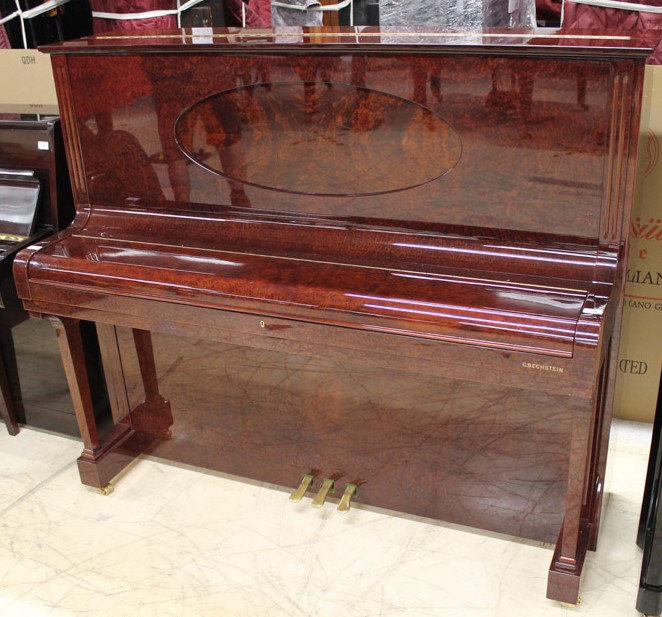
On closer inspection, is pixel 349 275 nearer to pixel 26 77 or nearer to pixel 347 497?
pixel 347 497

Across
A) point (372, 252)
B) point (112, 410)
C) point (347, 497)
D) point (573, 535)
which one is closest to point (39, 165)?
point (112, 410)

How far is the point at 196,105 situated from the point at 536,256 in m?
0.91

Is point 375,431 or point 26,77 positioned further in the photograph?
point 26,77

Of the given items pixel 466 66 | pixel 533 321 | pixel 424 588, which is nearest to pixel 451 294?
pixel 533 321

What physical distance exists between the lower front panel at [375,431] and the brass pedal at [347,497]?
0.04 meters

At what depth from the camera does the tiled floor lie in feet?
6.20

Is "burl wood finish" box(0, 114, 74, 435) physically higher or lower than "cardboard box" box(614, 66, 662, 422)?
higher

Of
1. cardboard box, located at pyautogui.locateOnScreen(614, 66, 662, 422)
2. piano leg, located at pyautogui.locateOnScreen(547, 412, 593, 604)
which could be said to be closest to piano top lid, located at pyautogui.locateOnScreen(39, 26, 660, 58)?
cardboard box, located at pyautogui.locateOnScreen(614, 66, 662, 422)

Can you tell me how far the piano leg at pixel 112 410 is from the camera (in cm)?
219

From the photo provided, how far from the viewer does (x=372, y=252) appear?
183 centimetres

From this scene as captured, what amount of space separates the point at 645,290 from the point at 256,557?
4.66ft

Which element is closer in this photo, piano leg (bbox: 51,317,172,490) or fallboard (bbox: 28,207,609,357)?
fallboard (bbox: 28,207,609,357)

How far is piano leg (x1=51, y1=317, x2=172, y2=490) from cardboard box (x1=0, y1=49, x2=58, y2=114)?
4.41 ft

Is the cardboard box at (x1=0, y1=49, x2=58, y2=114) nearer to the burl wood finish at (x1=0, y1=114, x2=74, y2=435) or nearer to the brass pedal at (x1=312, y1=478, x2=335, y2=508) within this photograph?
the burl wood finish at (x1=0, y1=114, x2=74, y2=435)
